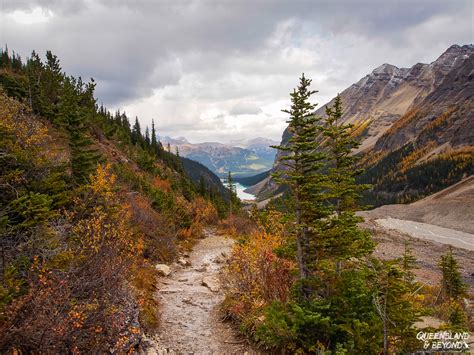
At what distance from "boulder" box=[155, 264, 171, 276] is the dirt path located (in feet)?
0.91

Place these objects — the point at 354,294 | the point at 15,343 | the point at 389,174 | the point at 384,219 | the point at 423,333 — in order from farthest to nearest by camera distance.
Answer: the point at 389,174 → the point at 384,219 → the point at 354,294 → the point at 423,333 → the point at 15,343

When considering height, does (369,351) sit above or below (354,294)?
below

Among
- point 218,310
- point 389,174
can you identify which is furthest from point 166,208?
point 389,174

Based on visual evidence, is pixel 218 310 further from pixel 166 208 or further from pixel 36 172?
pixel 166 208

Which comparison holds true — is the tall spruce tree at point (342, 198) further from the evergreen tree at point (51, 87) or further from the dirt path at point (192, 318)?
the evergreen tree at point (51, 87)

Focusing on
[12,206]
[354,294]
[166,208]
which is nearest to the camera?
[12,206]

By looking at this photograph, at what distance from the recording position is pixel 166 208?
Result: 1046 inches

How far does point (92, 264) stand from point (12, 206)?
2650 millimetres

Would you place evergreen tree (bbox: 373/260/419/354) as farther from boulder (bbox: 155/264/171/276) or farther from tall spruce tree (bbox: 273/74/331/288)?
boulder (bbox: 155/264/171/276)

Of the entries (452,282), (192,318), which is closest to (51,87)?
(192,318)

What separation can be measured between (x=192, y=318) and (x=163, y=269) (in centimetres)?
582

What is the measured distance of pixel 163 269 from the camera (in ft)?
56.0

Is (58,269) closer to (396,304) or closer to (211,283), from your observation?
(396,304)

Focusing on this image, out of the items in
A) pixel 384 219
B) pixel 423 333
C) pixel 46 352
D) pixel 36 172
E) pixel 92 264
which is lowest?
pixel 384 219
